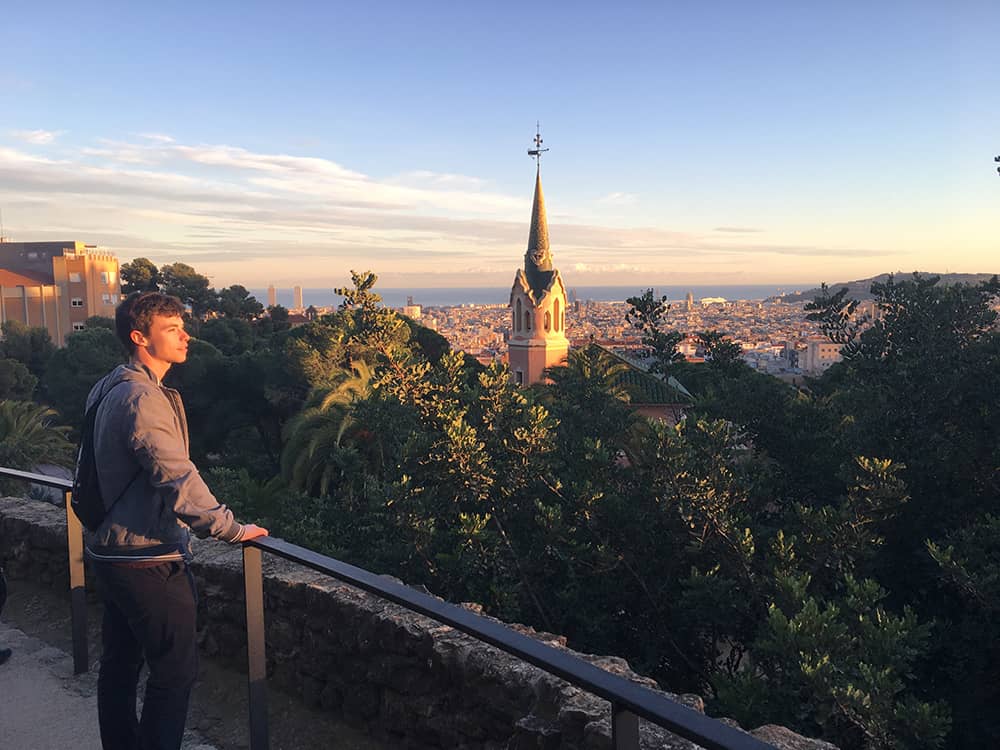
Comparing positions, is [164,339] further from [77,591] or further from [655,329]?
[655,329]

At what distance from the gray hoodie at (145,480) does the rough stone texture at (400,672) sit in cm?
111

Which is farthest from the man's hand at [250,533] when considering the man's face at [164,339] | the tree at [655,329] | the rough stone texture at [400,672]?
the tree at [655,329]

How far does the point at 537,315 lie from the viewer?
39094mm

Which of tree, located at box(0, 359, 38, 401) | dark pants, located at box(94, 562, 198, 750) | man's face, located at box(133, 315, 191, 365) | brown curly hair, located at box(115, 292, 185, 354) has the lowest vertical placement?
tree, located at box(0, 359, 38, 401)

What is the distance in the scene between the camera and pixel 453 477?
9.15m

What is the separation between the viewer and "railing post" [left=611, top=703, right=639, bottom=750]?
1543 mm

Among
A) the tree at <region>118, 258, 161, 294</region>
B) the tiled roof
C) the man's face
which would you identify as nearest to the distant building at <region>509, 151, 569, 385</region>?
the tree at <region>118, 258, 161, 294</region>

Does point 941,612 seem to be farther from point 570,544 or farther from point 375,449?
point 375,449

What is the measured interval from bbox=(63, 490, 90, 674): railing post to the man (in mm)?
1302

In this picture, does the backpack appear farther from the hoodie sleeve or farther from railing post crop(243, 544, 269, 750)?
railing post crop(243, 544, 269, 750)

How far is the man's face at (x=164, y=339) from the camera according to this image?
8.20ft

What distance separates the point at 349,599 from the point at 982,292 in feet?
28.3

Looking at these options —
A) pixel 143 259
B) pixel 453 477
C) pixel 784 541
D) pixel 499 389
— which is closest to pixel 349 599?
pixel 784 541

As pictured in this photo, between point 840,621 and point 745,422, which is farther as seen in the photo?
point 745,422
